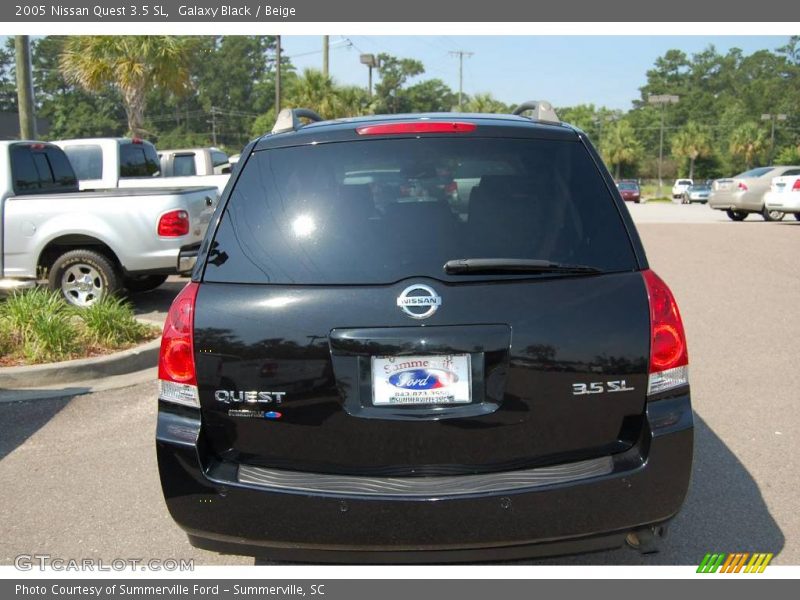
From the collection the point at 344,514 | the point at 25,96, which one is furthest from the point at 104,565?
the point at 25,96

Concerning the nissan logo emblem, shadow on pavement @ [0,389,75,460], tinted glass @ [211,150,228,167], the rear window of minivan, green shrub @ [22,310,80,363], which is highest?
tinted glass @ [211,150,228,167]

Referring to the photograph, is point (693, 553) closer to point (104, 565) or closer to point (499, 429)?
point (499, 429)

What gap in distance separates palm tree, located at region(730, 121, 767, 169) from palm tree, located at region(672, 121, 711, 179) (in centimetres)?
282

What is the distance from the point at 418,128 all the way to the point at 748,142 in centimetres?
9081

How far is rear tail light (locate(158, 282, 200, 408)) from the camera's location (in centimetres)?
291

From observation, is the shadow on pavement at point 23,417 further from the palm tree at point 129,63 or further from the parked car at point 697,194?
the parked car at point 697,194

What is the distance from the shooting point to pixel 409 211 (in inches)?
118

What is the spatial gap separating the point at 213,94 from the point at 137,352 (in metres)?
124

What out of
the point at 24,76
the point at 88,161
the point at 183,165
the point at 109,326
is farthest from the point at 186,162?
the point at 109,326

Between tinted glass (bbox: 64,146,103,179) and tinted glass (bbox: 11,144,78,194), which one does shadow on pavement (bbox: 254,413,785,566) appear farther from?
tinted glass (bbox: 64,146,103,179)

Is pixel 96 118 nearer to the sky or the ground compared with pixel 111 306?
nearer to the sky

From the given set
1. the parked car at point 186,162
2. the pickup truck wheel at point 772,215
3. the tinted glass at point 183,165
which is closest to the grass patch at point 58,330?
the parked car at point 186,162

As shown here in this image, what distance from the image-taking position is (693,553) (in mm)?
3533

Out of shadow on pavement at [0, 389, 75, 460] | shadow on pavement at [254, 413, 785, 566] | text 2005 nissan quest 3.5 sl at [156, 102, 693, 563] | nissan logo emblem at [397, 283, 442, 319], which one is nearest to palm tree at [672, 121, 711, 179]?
shadow on pavement at [254, 413, 785, 566]
